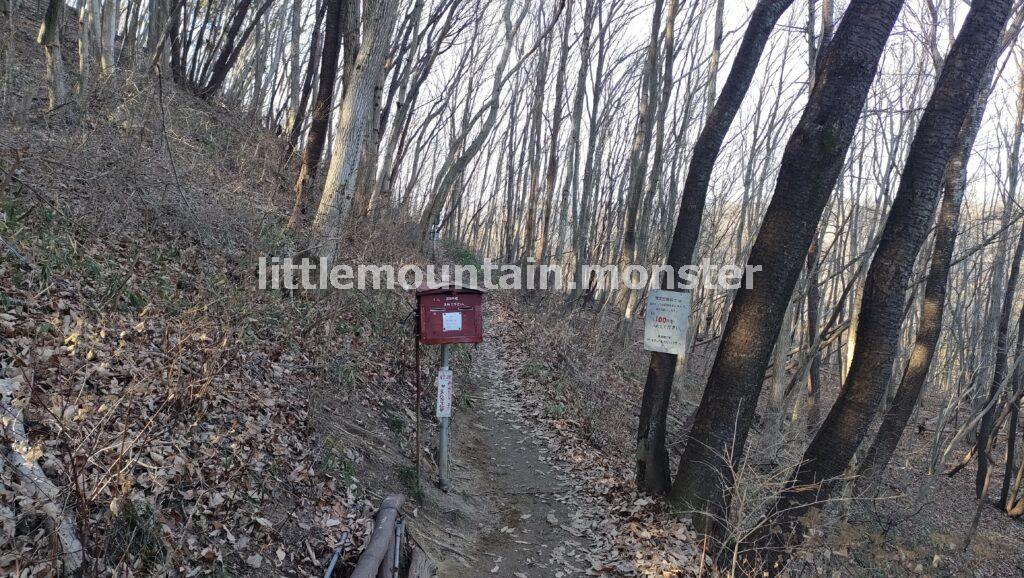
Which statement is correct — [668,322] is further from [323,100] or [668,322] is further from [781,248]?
[323,100]

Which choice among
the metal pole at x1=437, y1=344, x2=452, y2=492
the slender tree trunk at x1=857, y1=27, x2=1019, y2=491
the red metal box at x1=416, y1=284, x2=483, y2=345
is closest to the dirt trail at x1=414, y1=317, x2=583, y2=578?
the metal pole at x1=437, y1=344, x2=452, y2=492

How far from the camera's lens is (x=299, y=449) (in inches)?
183

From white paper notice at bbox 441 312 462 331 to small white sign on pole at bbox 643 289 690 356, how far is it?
2056mm

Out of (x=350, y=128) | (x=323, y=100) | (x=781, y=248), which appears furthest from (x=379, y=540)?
(x=323, y=100)

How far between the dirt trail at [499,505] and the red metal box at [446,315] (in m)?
1.67

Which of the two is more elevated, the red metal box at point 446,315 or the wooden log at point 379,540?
the red metal box at point 446,315

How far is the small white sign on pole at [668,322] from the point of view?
6.11 metres

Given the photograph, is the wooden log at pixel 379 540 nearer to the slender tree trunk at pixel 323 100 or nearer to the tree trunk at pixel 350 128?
the tree trunk at pixel 350 128

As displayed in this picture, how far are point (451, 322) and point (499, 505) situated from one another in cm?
231

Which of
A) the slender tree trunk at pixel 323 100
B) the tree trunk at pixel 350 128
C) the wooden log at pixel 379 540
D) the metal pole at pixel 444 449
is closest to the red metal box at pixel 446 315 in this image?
the metal pole at pixel 444 449

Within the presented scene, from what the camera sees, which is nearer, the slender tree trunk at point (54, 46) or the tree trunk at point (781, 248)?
the tree trunk at point (781, 248)

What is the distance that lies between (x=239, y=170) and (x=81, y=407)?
774cm

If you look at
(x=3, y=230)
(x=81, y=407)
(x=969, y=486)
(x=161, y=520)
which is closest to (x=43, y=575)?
(x=161, y=520)

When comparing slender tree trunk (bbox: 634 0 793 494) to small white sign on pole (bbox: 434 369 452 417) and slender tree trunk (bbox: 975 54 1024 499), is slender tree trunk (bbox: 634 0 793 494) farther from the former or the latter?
slender tree trunk (bbox: 975 54 1024 499)
